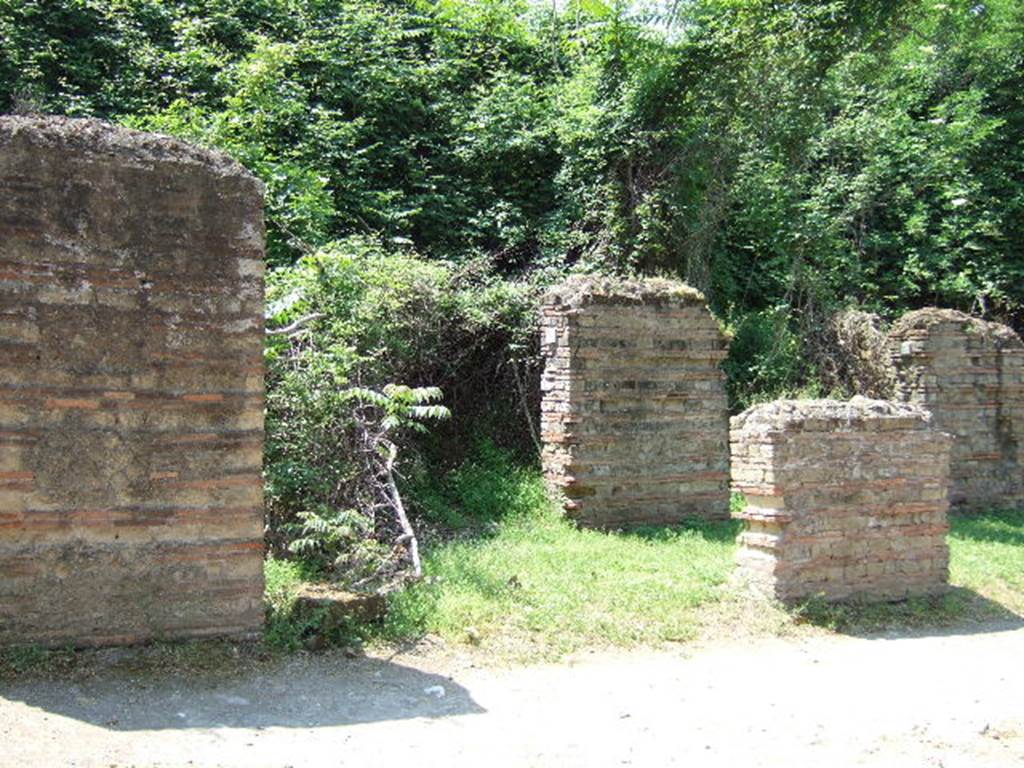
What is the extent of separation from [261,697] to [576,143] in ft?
37.2

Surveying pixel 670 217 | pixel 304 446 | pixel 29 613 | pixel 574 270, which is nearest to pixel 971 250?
pixel 670 217

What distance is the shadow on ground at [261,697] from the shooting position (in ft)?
16.2

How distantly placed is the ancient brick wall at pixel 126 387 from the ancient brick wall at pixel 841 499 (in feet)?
12.5

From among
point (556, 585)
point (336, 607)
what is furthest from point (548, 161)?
point (336, 607)

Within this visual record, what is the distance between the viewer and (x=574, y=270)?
1376cm

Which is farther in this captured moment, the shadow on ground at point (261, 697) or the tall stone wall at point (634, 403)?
the tall stone wall at point (634, 403)

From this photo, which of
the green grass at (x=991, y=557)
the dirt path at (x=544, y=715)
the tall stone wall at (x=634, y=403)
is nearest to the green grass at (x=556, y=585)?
the dirt path at (x=544, y=715)

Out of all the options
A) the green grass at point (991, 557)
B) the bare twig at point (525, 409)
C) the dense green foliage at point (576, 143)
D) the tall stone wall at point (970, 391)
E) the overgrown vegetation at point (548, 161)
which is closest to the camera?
the green grass at point (991, 557)

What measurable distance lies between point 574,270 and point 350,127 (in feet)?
12.9

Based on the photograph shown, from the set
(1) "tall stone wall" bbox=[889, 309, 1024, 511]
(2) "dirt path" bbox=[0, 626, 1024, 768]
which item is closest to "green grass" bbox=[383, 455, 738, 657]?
(2) "dirt path" bbox=[0, 626, 1024, 768]

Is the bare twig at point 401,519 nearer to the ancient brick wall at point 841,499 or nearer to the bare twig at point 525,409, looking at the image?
the ancient brick wall at point 841,499

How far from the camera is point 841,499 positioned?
7.73m

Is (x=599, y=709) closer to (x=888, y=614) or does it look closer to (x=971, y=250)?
(x=888, y=614)

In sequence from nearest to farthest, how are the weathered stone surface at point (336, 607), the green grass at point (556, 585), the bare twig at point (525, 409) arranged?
the weathered stone surface at point (336, 607) → the green grass at point (556, 585) → the bare twig at point (525, 409)
